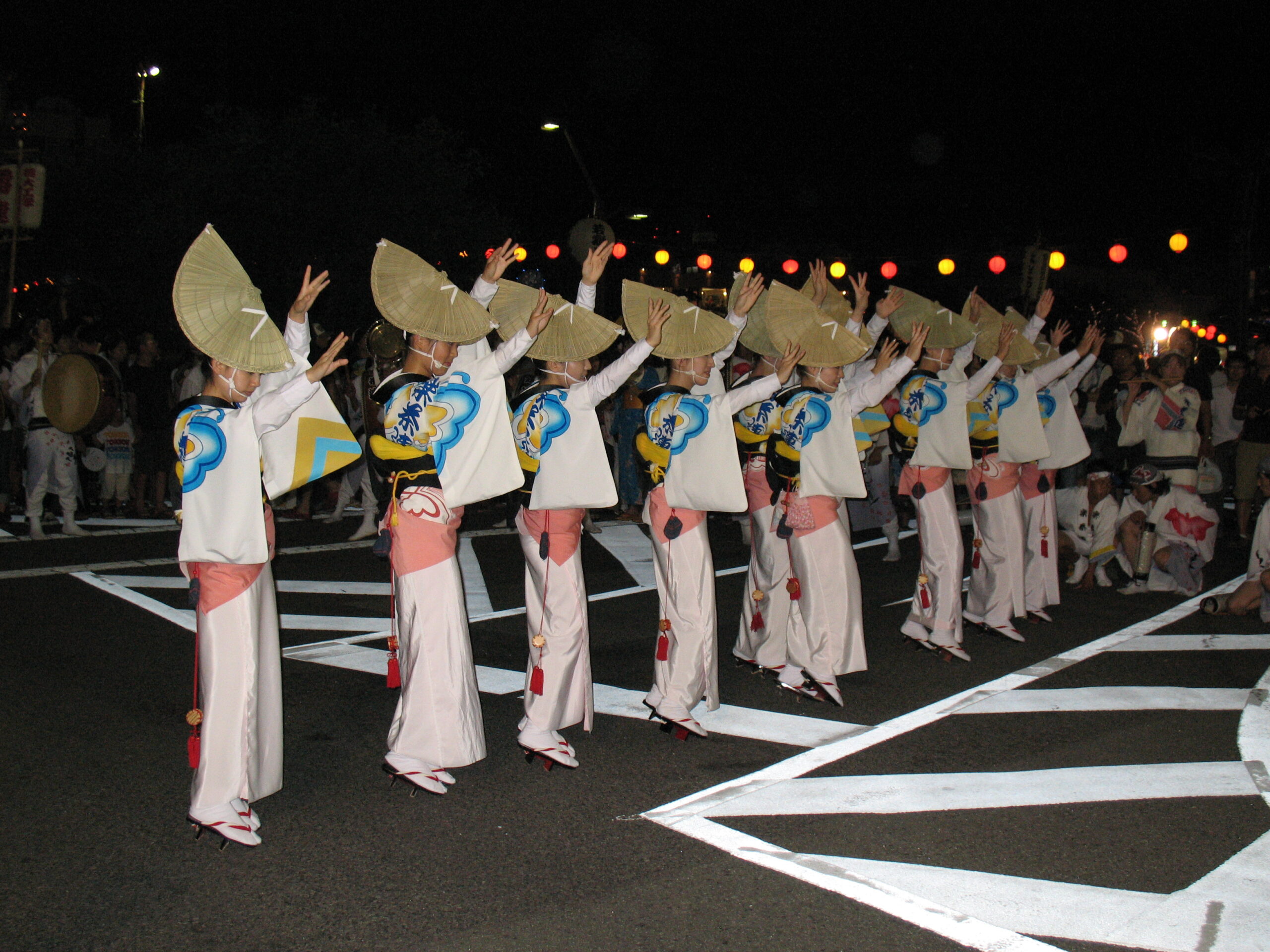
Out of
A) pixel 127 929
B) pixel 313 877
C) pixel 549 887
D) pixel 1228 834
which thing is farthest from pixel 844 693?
pixel 127 929

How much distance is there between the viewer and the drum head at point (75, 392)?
9703 millimetres

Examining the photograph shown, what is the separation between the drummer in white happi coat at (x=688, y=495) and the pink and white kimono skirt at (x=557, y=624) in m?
0.46

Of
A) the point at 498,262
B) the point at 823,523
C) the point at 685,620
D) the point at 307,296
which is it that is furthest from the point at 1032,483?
the point at 307,296

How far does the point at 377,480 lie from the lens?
10.7m

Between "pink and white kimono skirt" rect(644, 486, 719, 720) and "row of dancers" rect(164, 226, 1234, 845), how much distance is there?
11 mm

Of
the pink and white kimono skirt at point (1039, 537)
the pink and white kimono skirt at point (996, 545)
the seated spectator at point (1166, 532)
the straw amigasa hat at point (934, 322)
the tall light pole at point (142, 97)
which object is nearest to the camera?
the straw amigasa hat at point (934, 322)

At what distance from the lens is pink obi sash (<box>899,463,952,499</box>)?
694cm

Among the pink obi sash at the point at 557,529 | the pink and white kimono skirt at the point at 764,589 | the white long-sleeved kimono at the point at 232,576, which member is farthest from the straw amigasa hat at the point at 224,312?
the pink and white kimono skirt at the point at 764,589

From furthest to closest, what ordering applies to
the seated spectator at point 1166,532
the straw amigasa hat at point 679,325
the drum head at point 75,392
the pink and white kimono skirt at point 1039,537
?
the drum head at point 75,392
the seated spectator at point 1166,532
the pink and white kimono skirt at point 1039,537
the straw amigasa hat at point 679,325

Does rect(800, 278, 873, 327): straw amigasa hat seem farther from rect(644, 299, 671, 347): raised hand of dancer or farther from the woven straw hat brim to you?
rect(644, 299, 671, 347): raised hand of dancer

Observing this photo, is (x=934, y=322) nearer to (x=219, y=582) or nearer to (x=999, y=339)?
(x=999, y=339)

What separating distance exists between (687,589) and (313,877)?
86.1 inches

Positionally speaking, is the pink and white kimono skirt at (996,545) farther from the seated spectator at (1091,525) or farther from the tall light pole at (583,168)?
the tall light pole at (583,168)

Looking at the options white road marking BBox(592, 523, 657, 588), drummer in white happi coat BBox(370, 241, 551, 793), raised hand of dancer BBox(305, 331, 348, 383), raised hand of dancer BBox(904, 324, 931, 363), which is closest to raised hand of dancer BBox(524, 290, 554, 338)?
drummer in white happi coat BBox(370, 241, 551, 793)
